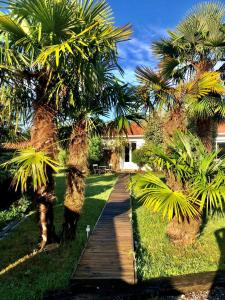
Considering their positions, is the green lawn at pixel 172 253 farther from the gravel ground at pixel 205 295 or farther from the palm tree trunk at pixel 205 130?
→ the palm tree trunk at pixel 205 130

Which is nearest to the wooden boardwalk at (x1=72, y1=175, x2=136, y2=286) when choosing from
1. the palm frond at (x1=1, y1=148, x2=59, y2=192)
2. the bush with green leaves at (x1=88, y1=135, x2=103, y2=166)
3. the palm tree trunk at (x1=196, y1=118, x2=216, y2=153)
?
the palm frond at (x1=1, y1=148, x2=59, y2=192)

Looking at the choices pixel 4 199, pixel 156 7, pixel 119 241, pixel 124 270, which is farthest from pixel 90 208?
pixel 156 7

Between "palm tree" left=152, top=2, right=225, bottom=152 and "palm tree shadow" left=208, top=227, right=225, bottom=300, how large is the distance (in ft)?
16.6

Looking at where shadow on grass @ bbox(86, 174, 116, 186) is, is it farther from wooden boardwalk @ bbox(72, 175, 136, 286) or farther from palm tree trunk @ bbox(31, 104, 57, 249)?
palm tree trunk @ bbox(31, 104, 57, 249)

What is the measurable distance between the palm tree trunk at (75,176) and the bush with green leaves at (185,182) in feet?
4.07

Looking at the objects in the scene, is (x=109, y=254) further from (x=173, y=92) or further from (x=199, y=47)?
(x=199, y=47)

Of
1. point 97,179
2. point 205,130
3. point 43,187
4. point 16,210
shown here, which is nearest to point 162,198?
point 43,187

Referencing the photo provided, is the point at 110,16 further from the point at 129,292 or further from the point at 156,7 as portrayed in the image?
the point at 156,7

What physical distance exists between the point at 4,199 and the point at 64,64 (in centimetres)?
648

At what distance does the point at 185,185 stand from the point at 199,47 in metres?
7.48

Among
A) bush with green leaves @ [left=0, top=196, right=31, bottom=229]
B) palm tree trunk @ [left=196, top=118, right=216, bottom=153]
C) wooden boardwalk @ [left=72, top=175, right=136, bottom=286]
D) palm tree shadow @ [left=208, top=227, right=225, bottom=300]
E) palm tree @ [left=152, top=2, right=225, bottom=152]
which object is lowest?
palm tree shadow @ [left=208, top=227, right=225, bottom=300]

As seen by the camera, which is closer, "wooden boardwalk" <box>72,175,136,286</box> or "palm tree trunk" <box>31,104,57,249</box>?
→ "wooden boardwalk" <box>72,175,136,286</box>

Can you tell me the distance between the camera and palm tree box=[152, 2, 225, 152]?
501 inches

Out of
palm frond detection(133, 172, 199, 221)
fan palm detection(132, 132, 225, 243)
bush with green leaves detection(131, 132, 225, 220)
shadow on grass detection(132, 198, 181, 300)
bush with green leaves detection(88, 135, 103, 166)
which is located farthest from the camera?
bush with green leaves detection(88, 135, 103, 166)
